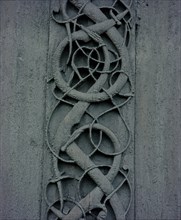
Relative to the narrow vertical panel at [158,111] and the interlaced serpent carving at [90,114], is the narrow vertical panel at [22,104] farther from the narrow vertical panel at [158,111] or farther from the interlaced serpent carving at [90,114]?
the narrow vertical panel at [158,111]

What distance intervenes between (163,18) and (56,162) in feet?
3.42

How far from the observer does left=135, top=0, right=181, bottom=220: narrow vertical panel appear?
2.70m

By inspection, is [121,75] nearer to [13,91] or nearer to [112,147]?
[112,147]

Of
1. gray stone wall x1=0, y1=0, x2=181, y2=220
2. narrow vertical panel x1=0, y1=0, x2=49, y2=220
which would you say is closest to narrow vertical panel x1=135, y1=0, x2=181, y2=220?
gray stone wall x1=0, y1=0, x2=181, y2=220

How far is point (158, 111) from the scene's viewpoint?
9.24ft

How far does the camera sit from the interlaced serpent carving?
2639mm

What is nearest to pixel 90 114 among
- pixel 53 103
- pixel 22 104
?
pixel 53 103

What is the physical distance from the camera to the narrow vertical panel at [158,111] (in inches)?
106

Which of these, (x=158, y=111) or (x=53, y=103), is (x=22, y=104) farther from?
(x=158, y=111)

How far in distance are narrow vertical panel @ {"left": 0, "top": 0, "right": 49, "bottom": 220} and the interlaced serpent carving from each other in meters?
0.09

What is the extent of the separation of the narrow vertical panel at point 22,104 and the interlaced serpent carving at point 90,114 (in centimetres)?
9

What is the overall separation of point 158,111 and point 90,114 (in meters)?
0.38

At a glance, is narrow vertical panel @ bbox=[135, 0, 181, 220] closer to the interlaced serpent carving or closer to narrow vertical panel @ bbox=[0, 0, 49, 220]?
the interlaced serpent carving

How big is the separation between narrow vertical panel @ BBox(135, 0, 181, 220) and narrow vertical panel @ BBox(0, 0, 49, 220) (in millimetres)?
542
